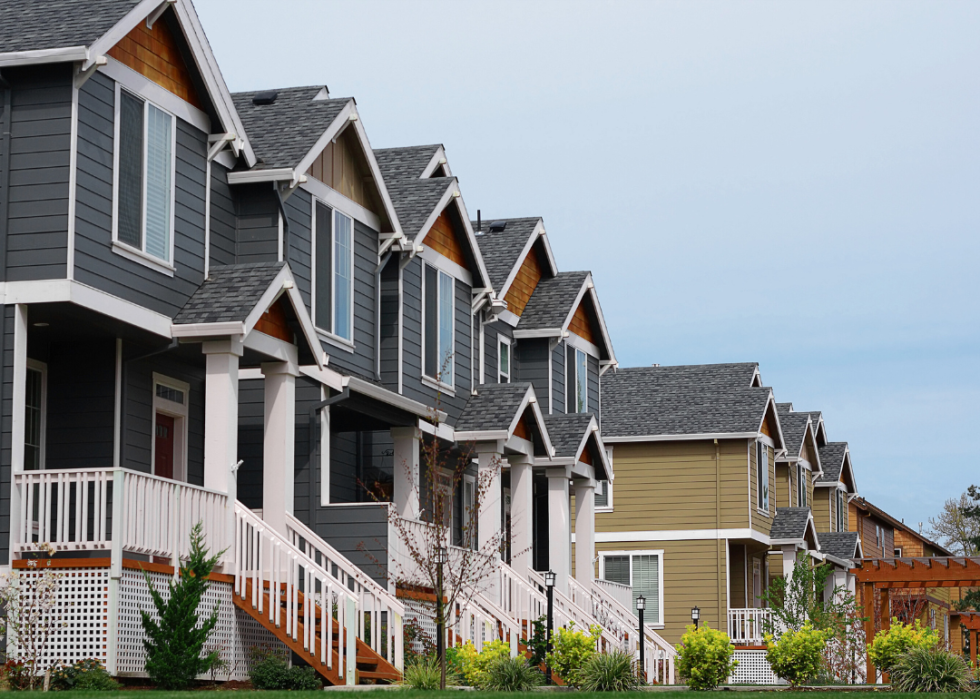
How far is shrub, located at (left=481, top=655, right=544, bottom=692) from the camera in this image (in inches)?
771

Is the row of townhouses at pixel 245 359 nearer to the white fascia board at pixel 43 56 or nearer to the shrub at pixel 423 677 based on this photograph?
the white fascia board at pixel 43 56

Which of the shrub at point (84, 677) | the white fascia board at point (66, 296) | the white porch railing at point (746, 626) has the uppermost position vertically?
the white fascia board at point (66, 296)

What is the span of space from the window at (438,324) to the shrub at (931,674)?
10.1 m

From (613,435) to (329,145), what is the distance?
73.8ft

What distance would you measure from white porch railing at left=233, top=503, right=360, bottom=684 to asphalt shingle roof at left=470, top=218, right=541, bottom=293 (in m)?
13.7

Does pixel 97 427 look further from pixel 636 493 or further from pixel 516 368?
pixel 636 493

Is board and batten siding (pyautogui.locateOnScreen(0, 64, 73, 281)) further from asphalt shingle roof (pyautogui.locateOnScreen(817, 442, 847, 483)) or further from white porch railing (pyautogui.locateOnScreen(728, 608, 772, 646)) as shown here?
asphalt shingle roof (pyautogui.locateOnScreen(817, 442, 847, 483))

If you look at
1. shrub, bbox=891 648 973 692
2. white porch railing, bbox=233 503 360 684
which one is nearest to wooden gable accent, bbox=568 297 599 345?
shrub, bbox=891 648 973 692

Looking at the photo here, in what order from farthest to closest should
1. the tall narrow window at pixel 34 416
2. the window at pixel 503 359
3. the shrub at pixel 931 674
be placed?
the window at pixel 503 359
the shrub at pixel 931 674
the tall narrow window at pixel 34 416

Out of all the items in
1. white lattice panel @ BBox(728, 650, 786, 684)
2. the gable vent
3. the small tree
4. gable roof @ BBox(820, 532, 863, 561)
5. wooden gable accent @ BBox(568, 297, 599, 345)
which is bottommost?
white lattice panel @ BBox(728, 650, 786, 684)

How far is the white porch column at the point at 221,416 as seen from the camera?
19.7 metres

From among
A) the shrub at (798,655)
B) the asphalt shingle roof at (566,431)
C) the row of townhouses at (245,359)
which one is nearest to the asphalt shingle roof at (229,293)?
the row of townhouses at (245,359)

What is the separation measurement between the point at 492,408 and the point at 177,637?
12742mm

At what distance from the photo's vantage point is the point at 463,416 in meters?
29.4
